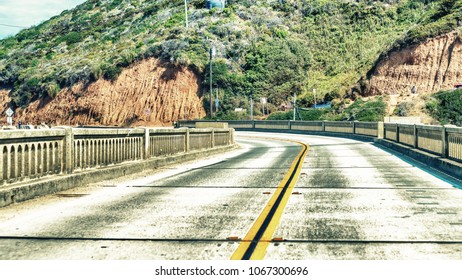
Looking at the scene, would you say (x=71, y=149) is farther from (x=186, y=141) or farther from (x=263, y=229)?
(x=186, y=141)

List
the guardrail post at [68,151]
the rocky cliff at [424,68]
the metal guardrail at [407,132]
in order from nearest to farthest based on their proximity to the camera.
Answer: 1. the guardrail post at [68,151]
2. the metal guardrail at [407,132]
3. the rocky cliff at [424,68]

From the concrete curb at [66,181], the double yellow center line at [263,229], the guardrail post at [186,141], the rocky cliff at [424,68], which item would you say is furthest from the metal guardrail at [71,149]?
the rocky cliff at [424,68]

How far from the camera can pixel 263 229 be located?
7324 mm

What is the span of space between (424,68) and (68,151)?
5682 centimetres

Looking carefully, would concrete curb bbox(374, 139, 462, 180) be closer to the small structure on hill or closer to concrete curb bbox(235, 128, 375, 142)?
concrete curb bbox(235, 128, 375, 142)

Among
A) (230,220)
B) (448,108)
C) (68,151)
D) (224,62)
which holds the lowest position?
(230,220)

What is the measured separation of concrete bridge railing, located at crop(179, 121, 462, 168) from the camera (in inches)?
598

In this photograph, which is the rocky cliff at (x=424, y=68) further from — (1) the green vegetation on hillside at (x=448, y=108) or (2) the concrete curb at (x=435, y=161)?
(2) the concrete curb at (x=435, y=161)

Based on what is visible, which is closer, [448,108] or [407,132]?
[407,132]

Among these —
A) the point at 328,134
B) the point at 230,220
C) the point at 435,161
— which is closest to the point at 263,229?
the point at 230,220

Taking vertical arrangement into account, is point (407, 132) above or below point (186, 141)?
above

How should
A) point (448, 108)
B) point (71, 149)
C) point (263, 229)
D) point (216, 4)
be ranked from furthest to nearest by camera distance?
point (216, 4) → point (448, 108) → point (71, 149) → point (263, 229)

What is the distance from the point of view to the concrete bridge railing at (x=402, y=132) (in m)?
15.2

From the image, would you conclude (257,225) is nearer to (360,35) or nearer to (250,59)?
(250,59)
